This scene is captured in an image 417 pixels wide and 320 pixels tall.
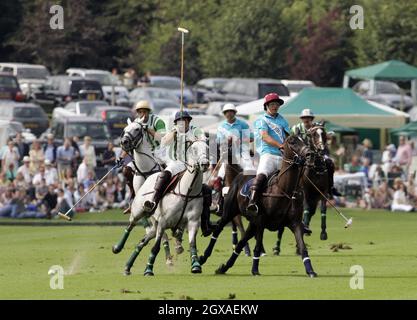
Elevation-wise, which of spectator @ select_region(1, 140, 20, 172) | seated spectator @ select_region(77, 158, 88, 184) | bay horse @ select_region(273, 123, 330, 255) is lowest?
seated spectator @ select_region(77, 158, 88, 184)

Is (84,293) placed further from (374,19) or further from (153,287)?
(374,19)

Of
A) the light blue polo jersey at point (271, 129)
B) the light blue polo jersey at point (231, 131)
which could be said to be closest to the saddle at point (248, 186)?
the light blue polo jersey at point (271, 129)

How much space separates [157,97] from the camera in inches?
2482

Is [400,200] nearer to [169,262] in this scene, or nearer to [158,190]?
[169,262]

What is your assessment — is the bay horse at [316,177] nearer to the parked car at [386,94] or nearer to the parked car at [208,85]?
the parked car at [386,94]

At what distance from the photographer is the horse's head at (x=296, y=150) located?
70.8 ft

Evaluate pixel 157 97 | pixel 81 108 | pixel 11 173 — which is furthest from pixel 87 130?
pixel 157 97

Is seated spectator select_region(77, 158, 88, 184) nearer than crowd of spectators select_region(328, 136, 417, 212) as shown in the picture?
Yes

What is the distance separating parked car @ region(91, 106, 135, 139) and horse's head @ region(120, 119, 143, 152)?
27.8 m

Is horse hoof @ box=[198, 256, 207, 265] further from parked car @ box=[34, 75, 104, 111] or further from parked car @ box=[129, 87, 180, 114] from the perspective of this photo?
parked car @ box=[34, 75, 104, 111]

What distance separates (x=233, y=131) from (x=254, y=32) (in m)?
47.4

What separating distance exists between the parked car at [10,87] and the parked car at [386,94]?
46.9ft

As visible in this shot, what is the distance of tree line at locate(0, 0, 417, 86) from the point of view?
233 ft

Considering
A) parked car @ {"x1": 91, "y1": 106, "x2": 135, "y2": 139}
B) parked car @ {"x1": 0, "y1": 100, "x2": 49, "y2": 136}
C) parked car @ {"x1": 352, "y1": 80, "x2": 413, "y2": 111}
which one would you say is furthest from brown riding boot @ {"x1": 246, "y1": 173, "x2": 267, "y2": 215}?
parked car @ {"x1": 352, "y1": 80, "x2": 413, "y2": 111}
